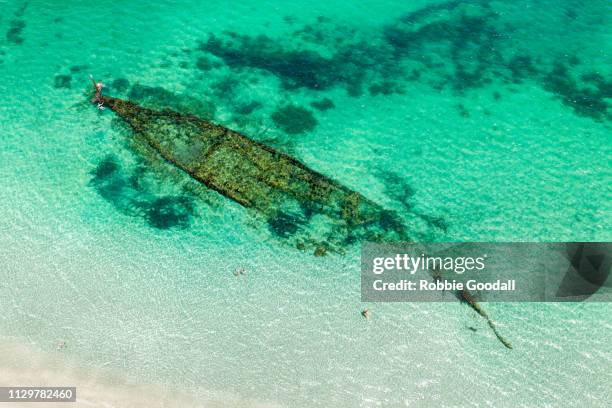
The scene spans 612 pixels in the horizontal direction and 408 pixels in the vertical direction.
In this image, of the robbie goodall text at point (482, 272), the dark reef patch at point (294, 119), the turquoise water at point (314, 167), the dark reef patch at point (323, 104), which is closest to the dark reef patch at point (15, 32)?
the turquoise water at point (314, 167)

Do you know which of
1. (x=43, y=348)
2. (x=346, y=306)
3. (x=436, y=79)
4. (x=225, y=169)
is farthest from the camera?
(x=436, y=79)

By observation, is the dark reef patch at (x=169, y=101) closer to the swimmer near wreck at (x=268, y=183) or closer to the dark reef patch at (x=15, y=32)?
the swimmer near wreck at (x=268, y=183)

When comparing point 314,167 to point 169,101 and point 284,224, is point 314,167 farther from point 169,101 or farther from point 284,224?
point 169,101

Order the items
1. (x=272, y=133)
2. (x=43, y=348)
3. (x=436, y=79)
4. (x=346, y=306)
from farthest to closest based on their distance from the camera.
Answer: (x=436, y=79) < (x=272, y=133) < (x=346, y=306) < (x=43, y=348)

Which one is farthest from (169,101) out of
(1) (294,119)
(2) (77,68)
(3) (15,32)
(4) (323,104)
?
(3) (15,32)

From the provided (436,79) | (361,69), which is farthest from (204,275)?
(436,79)

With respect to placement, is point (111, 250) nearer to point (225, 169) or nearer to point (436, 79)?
point (225, 169)

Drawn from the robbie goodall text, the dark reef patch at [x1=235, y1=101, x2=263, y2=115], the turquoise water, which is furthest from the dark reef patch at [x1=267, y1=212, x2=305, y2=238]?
the dark reef patch at [x1=235, y1=101, x2=263, y2=115]
